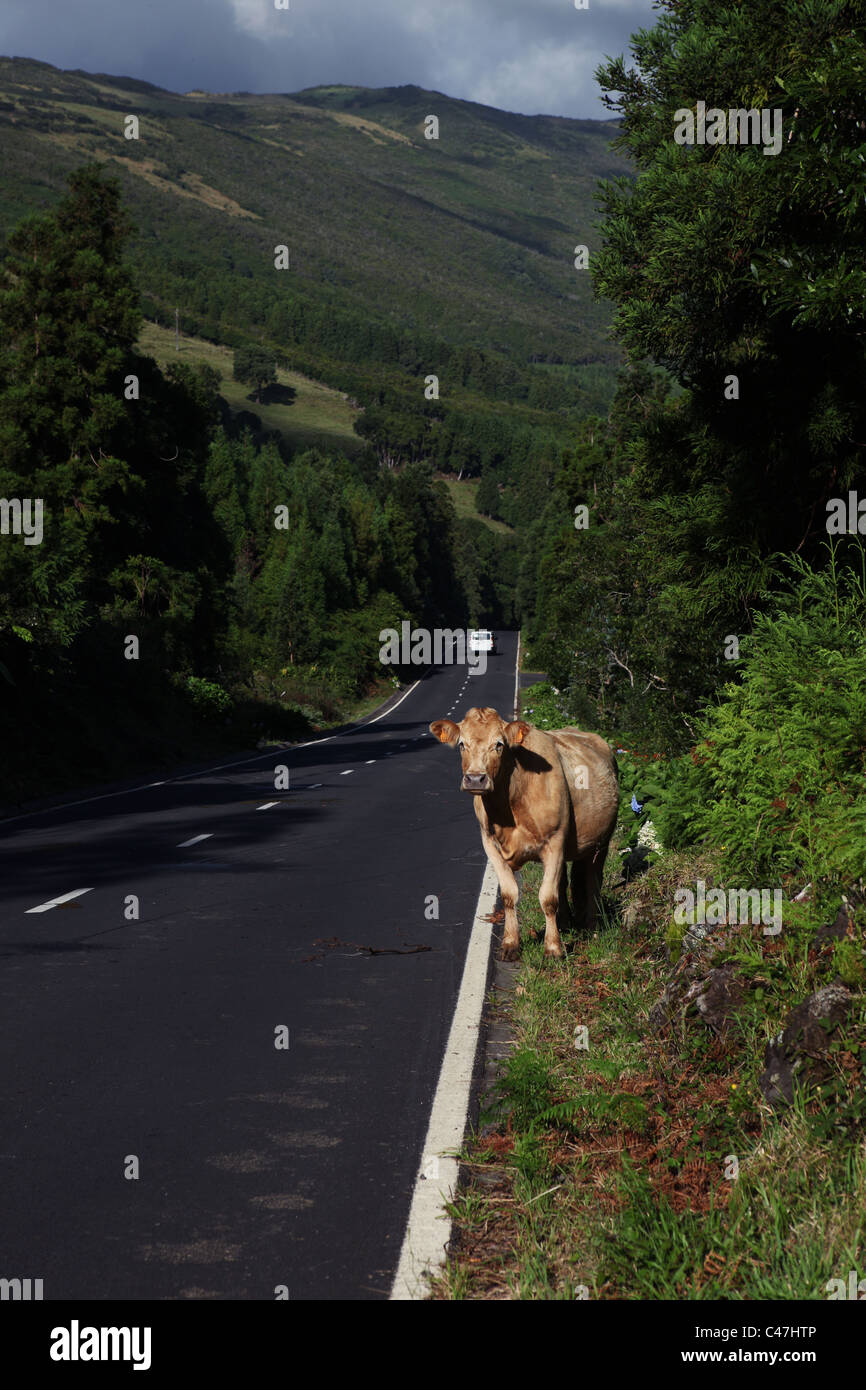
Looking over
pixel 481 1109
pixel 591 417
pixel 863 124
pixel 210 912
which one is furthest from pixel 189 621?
pixel 481 1109

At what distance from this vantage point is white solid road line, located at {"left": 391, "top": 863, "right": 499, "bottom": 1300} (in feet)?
14.4

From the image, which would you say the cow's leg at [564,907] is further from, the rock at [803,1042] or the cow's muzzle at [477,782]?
the rock at [803,1042]

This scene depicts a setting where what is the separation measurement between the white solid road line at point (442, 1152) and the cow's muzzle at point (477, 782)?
1.34 metres

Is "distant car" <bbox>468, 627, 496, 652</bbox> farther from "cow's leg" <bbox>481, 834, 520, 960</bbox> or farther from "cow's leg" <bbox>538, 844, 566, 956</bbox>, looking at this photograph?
"cow's leg" <bbox>538, 844, 566, 956</bbox>

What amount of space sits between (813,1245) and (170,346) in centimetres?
20627

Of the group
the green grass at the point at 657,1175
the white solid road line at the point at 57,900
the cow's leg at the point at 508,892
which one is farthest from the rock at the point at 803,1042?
the white solid road line at the point at 57,900

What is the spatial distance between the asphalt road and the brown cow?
2.88ft

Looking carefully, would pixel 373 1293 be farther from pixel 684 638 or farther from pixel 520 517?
pixel 520 517

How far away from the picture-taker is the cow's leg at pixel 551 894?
328 inches

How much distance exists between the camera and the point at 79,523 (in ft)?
129

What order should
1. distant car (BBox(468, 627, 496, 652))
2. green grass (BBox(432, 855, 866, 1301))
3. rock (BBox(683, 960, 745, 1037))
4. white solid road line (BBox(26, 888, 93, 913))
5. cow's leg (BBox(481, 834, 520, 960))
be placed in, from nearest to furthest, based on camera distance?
green grass (BBox(432, 855, 866, 1301)) → rock (BBox(683, 960, 745, 1037)) → cow's leg (BBox(481, 834, 520, 960)) → white solid road line (BBox(26, 888, 93, 913)) → distant car (BBox(468, 627, 496, 652))

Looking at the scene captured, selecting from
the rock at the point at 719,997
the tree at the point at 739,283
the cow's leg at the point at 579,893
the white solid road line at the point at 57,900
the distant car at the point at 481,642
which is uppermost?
the tree at the point at 739,283

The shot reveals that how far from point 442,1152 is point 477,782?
108 inches

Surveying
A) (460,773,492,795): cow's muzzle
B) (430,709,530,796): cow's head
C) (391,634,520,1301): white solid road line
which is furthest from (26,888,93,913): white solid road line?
(460,773,492,795): cow's muzzle
